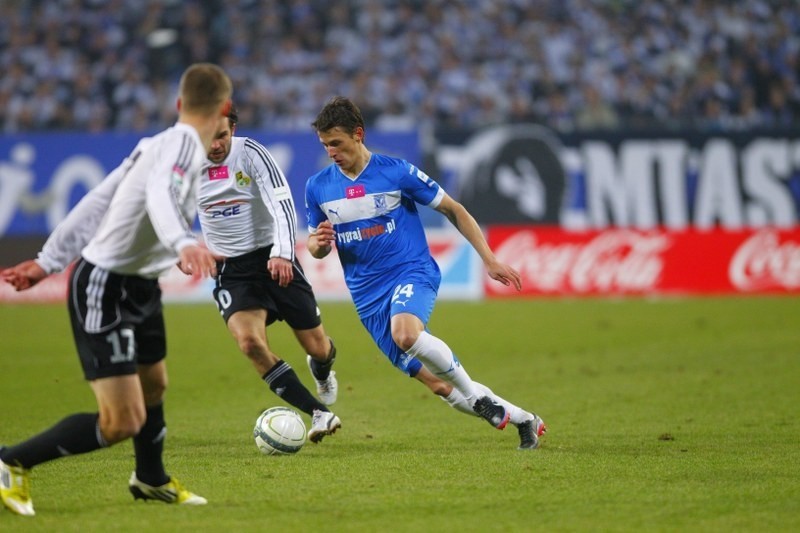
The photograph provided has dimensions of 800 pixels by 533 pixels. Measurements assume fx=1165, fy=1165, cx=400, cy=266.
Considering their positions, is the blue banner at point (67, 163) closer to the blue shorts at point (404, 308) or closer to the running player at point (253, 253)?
the running player at point (253, 253)

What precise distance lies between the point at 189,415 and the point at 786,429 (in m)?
4.85

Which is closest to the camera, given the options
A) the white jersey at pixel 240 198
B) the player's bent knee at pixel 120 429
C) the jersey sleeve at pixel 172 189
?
the jersey sleeve at pixel 172 189

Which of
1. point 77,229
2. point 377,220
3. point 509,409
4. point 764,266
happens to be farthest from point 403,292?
point 764,266

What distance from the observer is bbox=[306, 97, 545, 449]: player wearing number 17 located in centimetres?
771

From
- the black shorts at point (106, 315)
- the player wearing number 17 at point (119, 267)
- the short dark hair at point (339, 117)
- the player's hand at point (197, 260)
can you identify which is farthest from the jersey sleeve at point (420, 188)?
the player's hand at point (197, 260)

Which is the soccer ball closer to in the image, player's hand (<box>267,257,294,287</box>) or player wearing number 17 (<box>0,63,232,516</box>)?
player's hand (<box>267,257,294,287</box>)

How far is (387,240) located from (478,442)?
5.18 feet

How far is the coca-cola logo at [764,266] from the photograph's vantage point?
21609 mm

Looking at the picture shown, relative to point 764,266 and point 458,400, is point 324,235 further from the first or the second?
point 764,266

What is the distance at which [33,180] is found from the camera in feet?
72.4

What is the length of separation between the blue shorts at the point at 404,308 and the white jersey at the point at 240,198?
3.10 feet

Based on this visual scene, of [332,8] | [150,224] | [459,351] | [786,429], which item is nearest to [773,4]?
[332,8]

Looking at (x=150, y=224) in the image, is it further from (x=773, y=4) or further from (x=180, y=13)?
(x=773, y=4)

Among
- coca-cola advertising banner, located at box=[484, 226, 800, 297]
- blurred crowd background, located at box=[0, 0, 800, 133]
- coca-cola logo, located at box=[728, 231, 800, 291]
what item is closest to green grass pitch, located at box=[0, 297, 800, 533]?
coca-cola advertising banner, located at box=[484, 226, 800, 297]
